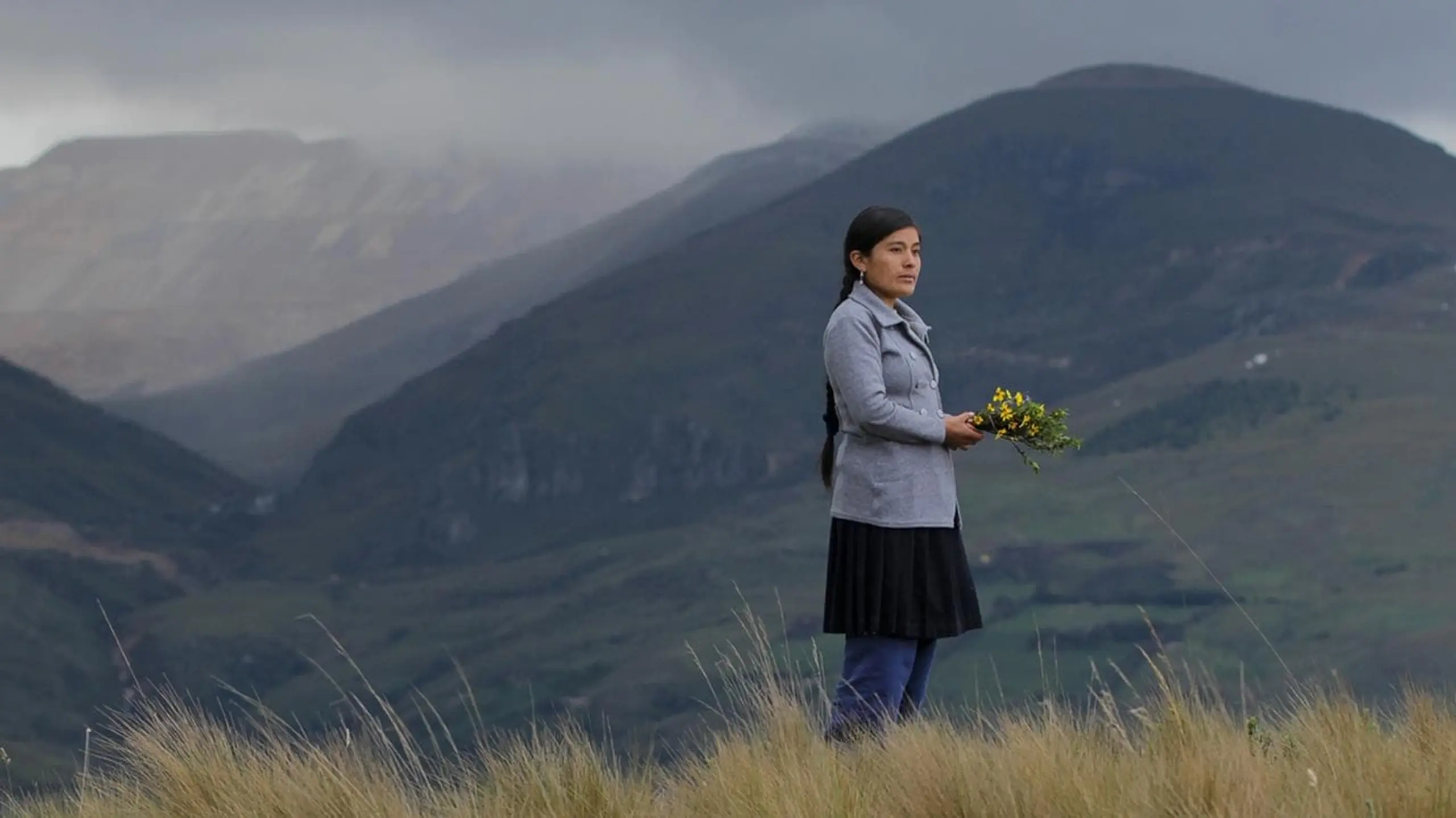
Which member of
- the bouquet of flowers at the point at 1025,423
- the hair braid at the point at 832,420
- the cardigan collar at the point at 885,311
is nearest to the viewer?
the bouquet of flowers at the point at 1025,423

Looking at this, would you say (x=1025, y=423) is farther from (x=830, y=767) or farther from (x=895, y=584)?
(x=830, y=767)

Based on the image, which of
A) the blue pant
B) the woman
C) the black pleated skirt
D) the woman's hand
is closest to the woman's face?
the woman

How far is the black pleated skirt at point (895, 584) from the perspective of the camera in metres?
7.41

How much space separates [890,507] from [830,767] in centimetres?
170

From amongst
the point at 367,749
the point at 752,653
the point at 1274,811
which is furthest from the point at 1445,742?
the point at 367,749

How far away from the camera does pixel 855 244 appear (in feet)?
25.5

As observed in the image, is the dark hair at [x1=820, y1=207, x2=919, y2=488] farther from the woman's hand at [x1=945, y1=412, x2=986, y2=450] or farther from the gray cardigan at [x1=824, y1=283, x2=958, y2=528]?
the woman's hand at [x1=945, y1=412, x2=986, y2=450]

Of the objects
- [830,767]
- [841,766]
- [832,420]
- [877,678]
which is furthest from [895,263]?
[830,767]

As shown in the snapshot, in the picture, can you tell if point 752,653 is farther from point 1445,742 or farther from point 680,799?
point 1445,742

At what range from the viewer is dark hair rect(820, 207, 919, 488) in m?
7.65

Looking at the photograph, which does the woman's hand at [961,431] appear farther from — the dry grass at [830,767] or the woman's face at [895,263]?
the dry grass at [830,767]

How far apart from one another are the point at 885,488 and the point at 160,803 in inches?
107

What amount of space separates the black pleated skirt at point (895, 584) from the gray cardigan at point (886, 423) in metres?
0.07

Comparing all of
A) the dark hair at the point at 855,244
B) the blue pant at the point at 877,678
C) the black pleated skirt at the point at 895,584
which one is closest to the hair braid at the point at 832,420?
the dark hair at the point at 855,244
